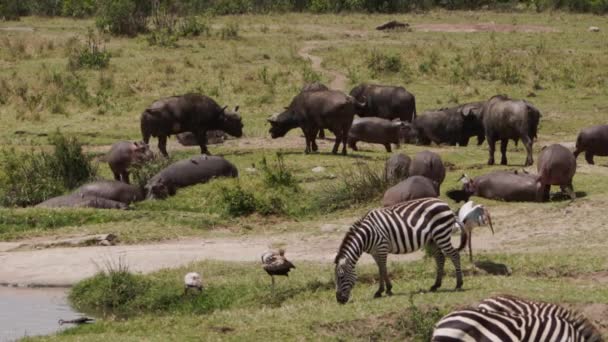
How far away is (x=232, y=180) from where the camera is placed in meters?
20.4

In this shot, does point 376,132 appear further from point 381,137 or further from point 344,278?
point 344,278

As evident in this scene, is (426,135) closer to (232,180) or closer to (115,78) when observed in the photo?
(232,180)

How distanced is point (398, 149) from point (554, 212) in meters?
8.74

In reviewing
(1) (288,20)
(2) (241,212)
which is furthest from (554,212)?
(1) (288,20)

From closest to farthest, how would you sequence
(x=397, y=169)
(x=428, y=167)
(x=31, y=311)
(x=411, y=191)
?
(x=31, y=311), (x=411, y=191), (x=428, y=167), (x=397, y=169)

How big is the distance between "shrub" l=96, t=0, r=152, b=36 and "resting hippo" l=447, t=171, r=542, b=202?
2740 centimetres

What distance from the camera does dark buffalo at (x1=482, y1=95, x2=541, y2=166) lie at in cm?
2197

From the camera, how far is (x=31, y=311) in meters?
14.3

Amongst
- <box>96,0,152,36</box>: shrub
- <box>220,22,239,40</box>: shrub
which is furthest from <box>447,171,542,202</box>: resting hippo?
<box>96,0,152,36</box>: shrub

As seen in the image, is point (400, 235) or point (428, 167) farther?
point (428, 167)

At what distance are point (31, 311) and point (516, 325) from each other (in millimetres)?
7479

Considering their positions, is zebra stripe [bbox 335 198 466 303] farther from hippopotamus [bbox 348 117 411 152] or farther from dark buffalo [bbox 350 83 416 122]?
dark buffalo [bbox 350 83 416 122]

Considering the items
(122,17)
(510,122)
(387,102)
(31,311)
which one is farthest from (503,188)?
(122,17)

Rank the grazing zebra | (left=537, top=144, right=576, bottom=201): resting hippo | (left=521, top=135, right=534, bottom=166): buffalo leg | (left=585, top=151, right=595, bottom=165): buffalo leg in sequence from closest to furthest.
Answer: the grazing zebra → (left=537, top=144, right=576, bottom=201): resting hippo → (left=521, top=135, right=534, bottom=166): buffalo leg → (left=585, top=151, right=595, bottom=165): buffalo leg
